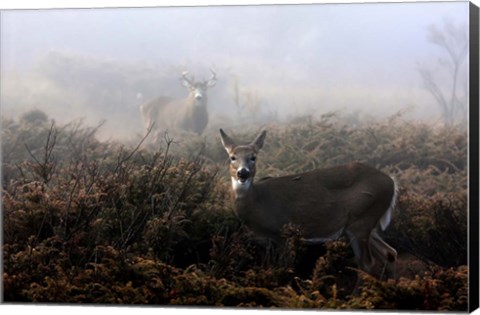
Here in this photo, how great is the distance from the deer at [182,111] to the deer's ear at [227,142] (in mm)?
336

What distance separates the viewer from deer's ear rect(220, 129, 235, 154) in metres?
15.3

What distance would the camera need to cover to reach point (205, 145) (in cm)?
1548

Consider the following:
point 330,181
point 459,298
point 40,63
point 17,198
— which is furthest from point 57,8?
point 459,298

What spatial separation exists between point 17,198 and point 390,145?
4.03 meters

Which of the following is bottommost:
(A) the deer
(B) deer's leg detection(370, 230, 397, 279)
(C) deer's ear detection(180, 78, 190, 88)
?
(B) deer's leg detection(370, 230, 397, 279)

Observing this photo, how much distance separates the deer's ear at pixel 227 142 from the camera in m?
15.3

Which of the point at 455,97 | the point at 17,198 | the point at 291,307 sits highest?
the point at 455,97

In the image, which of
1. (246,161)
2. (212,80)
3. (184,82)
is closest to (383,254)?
(246,161)

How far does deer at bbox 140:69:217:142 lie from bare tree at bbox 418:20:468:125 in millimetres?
2306

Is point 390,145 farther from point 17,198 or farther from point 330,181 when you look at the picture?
point 17,198

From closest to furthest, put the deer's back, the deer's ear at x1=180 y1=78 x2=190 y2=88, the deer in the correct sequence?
the deer's back < the deer < the deer's ear at x1=180 y1=78 x2=190 y2=88

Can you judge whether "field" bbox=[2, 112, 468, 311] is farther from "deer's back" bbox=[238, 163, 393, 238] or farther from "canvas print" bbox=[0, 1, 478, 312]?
"deer's back" bbox=[238, 163, 393, 238]

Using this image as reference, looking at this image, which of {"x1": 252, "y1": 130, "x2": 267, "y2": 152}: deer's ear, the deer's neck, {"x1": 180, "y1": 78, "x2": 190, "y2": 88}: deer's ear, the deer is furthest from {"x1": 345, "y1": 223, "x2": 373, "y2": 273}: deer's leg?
{"x1": 180, "y1": 78, "x2": 190, "y2": 88}: deer's ear

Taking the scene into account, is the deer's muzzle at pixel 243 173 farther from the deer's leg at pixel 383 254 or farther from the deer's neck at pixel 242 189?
the deer's leg at pixel 383 254
